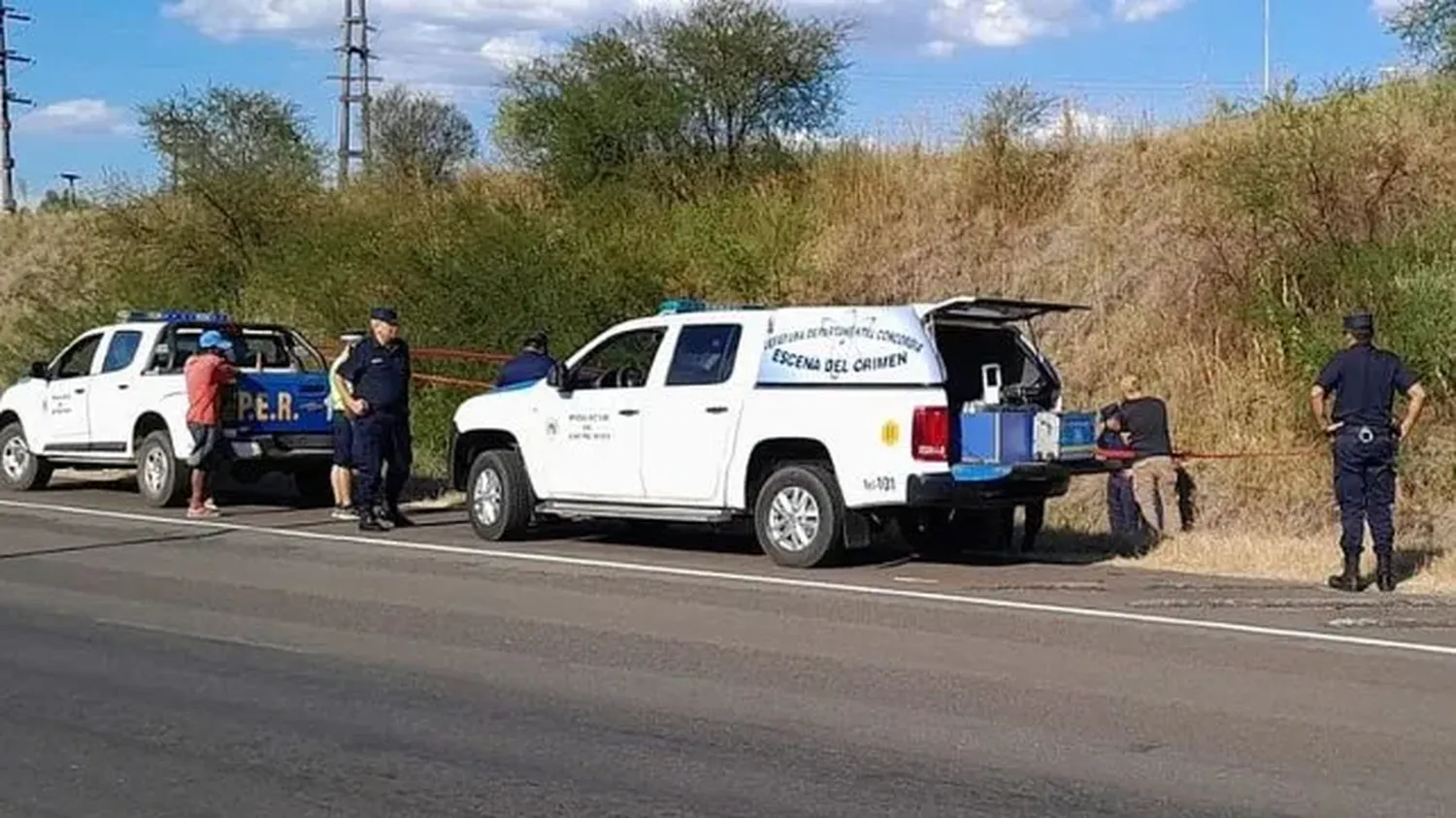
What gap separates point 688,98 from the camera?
27250 millimetres

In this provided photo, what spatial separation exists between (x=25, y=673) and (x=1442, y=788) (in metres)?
6.58

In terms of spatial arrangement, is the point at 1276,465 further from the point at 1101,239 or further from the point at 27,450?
the point at 27,450

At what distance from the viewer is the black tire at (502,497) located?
16031 millimetres

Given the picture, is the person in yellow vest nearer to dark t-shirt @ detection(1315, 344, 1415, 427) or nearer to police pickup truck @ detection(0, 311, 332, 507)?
police pickup truck @ detection(0, 311, 332, 507)

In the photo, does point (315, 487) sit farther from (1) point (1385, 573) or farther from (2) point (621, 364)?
(1) point (1385, 573)

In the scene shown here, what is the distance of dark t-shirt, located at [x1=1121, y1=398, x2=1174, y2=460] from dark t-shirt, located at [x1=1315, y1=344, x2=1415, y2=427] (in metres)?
3.86

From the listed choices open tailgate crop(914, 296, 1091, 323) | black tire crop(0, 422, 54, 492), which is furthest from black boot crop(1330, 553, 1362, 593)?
black tire crop(0, 422, 54, 492)

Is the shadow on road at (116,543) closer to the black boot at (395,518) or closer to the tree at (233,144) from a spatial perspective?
the black boot at (395,518)

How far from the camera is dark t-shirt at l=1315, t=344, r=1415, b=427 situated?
1291 centimetres

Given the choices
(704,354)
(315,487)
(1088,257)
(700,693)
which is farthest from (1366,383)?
(315,487)

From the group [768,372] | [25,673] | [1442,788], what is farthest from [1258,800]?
[768,372]

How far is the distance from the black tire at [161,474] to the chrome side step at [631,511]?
4733 millimetres

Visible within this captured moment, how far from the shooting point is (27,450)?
21125 mm

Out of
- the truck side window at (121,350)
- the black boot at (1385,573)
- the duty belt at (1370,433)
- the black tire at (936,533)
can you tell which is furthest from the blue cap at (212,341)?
the black boot at (1385,573)
